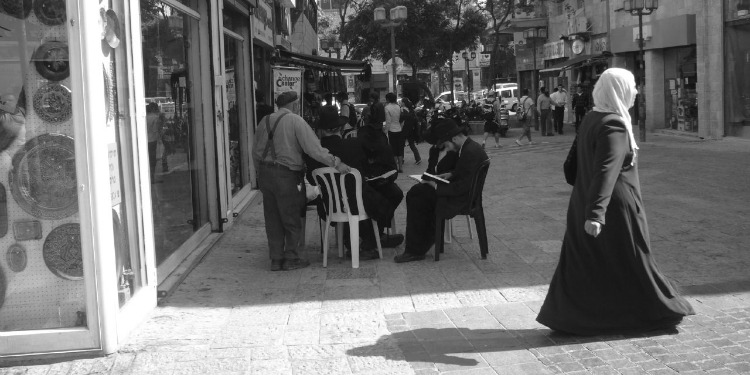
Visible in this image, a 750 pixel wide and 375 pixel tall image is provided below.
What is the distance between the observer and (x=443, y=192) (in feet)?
27.2

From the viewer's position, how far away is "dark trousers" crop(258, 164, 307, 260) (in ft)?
27.2

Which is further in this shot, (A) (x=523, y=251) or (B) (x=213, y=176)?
(B) (x=213, y=176)

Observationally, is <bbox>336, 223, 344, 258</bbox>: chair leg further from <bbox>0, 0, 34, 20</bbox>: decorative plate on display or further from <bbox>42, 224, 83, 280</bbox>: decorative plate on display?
<bbox>0, 0, 34, 20</bbox>: decorative plate on display

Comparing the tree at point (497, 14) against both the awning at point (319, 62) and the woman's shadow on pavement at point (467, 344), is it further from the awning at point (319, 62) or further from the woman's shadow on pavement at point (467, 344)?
the woman's shadow on pavement at point (467, 344)

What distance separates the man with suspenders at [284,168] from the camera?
324 inches

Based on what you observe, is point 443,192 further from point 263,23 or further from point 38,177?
point 263,23

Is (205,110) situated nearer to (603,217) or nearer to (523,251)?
(523,251)

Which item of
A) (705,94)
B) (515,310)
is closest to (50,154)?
(515,310)

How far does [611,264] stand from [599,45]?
94.4 feet

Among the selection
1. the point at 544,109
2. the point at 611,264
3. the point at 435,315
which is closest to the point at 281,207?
the point at 435,315

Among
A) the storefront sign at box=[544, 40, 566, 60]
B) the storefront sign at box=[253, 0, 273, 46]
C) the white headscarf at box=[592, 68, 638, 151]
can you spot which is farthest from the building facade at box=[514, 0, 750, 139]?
the white headscarf at box=[592, 68, 638, 151]

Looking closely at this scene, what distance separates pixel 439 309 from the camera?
6.77m

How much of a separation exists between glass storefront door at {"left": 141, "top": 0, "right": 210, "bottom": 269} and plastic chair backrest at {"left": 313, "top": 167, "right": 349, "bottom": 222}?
1411 millimetres

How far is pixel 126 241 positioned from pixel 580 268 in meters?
2.97
